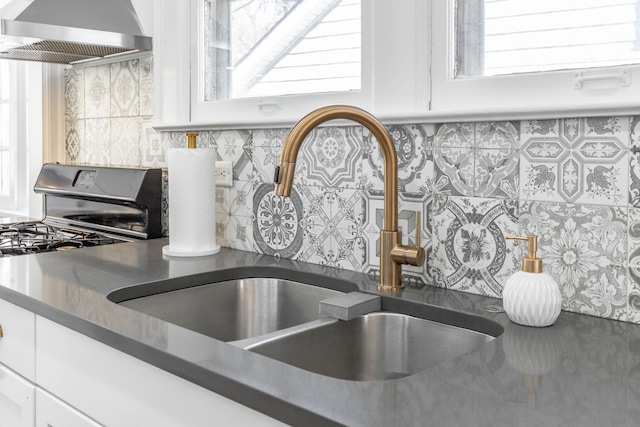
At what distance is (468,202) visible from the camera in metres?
1.25

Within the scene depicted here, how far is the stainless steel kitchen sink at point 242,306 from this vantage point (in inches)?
54.9

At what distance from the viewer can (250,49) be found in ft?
5.88

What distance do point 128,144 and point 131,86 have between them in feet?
0.68

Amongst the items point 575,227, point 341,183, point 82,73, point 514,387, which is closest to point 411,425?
point 514,387

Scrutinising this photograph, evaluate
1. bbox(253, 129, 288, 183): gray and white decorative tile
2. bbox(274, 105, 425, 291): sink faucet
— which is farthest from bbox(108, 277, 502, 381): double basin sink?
bbox(253, 129, 288, 183): gray and white decorative tile

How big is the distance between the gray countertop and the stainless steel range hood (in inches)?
35.5

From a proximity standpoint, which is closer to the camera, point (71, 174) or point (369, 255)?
point (369, 255)

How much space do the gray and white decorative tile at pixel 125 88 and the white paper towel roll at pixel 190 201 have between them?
1.96 ft

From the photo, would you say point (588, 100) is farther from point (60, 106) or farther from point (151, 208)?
point (60, 106)

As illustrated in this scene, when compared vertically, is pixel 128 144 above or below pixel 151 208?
above

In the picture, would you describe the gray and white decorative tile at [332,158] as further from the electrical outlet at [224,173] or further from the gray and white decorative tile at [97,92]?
the gray and white decorative tile at [97,92]

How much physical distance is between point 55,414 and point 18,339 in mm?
208

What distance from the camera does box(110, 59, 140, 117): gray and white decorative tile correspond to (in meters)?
2.17

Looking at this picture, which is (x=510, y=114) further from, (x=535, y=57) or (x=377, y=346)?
(x=377, y=346)
